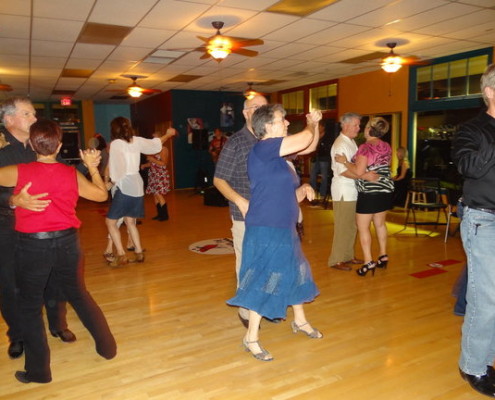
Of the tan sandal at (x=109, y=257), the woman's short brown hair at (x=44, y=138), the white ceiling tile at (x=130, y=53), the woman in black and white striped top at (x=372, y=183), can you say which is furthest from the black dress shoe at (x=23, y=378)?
the white ceiling tile at (x=130, y=53)

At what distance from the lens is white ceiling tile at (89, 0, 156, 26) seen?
4645 mm

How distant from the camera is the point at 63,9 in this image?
15.9 feet

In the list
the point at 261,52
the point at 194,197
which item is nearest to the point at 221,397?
the point at 261,52

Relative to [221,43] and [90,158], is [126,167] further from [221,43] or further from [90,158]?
[221,43]

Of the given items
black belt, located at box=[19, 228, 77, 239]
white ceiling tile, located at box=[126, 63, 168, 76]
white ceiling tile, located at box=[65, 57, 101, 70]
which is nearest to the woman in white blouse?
black belt, located at box=[19, 228, 77, 239]

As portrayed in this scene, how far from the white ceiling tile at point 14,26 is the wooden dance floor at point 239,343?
3.23m

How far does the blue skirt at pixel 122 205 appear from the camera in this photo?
4.31 metres

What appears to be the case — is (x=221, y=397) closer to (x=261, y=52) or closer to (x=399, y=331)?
(x=399, y=331)

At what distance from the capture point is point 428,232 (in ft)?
19.8

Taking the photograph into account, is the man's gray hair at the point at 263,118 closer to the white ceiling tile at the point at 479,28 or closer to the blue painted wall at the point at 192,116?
the white ceiling tile at the point at 479,28

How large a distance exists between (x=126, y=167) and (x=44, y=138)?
86.6 inches

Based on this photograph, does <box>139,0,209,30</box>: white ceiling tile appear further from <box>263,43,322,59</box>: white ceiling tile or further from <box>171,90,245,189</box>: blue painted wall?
<box>171,90,245,189</box>: blue painted wall

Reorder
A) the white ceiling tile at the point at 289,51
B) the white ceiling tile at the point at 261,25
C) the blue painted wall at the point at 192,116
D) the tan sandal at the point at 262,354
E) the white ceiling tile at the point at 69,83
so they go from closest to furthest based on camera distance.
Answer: the tan sandal at the point at 262,354, the white ceiling tile at the point at 261,25, the white ceiling tile at the point at 289,51, the white ceiling tile at the point at 69,83, the blue painted wall at the point at 192,116

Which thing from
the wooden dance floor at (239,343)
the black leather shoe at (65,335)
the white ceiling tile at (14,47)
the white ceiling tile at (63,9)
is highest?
the white ceiling tile at (14,47)
